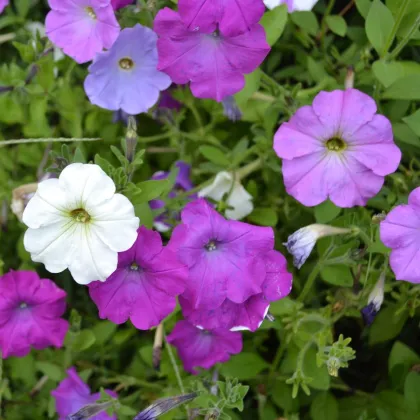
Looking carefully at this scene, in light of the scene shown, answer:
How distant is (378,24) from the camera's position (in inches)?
55.1

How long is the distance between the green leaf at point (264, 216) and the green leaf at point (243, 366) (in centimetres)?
34

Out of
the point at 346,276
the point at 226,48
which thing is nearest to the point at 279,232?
the point at 346,276

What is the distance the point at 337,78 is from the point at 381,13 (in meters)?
0.29

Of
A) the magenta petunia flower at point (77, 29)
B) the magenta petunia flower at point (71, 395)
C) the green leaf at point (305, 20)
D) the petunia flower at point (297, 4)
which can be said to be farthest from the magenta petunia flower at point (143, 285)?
the green leaf at point (305, 20)

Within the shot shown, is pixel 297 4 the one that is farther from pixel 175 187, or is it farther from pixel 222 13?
pixel 175 187

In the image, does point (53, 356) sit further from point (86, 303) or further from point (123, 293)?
point (123, 293)

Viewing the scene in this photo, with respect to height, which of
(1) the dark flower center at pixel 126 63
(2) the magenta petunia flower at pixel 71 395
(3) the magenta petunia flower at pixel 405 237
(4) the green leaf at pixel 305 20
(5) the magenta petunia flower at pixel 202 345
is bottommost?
(2) the magenta petunia flower at pixel 71 395

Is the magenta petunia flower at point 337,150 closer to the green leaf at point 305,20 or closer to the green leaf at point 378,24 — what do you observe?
the green leaf at point 378,24

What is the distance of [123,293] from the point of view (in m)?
1.22

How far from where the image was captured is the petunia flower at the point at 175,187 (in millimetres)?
1545

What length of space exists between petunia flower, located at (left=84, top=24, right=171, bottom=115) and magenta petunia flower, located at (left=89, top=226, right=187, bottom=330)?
17.0 inches

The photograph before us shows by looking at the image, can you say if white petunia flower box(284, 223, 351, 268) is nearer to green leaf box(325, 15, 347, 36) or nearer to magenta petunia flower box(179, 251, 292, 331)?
magenta petunia flower box(179, 251, 292, 331)

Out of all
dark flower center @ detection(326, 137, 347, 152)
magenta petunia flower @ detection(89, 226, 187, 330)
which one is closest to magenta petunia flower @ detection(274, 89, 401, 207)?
dark flower center @ detection(326, 137, 347, 152)

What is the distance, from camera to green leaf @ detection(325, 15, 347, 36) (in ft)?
5.20
